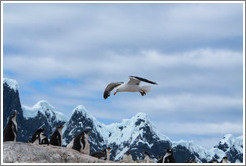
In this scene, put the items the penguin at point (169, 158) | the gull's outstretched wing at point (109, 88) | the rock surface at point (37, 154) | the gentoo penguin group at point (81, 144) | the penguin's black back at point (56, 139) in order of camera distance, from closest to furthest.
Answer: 1. the rock surface at point (37, 154)
2. the gentoo penguin group at point (81, 144)
3. the penguin at point (169, 158)
4. the penguin's black back at point (56, 139)
5. the gull's outstretched wing at point (109, 88)

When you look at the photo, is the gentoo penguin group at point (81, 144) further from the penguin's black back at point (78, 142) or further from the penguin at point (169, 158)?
the penguin at point (169, 158)

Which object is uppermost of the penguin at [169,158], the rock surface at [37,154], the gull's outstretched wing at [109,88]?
the gull's outstretched wing at [109,88]

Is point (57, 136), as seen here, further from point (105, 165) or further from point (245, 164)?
point (245, 164)

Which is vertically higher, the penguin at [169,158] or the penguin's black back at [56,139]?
the penguin's black back at [56,139]

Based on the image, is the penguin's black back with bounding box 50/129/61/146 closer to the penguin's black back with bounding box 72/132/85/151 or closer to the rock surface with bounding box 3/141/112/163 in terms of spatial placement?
the penguin's black back with bounding box 72/132/85/151

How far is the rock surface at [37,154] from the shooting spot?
20125 mm

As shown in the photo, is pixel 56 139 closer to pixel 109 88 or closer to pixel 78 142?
pixel 78 142

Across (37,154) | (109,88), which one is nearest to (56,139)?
(109,88)

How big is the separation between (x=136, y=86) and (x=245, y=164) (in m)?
10.9

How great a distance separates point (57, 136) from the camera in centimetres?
2811

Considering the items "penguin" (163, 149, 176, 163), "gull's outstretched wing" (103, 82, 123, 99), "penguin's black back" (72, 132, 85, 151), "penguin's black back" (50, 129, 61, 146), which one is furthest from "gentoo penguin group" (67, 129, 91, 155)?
"gull's outstretched wing" (103, 82, 123, 99)

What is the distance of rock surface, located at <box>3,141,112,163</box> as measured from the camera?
20125mm

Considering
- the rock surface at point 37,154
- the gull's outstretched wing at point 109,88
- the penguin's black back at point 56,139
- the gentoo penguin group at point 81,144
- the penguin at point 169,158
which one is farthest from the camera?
the gull's outstretched wing at point 109,88

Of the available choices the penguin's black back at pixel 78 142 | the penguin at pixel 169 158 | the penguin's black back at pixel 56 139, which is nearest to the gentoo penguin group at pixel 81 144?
the penguin's black back at pixel 78 142
